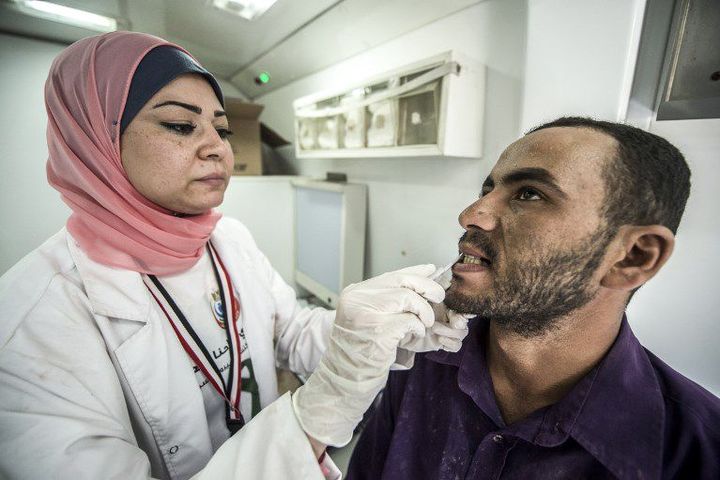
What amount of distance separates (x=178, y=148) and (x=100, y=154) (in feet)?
0.66

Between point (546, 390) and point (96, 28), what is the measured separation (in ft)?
8.96

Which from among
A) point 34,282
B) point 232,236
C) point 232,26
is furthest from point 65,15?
point 34,282

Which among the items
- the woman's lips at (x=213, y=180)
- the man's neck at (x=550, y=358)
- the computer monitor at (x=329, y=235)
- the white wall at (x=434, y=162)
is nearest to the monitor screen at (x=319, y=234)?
the computer monitor at (x=329, y=235)

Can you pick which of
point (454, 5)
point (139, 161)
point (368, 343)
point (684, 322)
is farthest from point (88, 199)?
point (684, 322)

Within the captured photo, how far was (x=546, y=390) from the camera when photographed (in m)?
0.77

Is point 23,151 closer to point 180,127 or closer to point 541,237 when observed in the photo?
point 180,127

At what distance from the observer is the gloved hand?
793 millimetres

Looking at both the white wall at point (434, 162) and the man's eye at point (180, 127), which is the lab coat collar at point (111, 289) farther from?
the white wall at point (434, 162)

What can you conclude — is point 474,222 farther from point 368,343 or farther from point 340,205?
point 340,205

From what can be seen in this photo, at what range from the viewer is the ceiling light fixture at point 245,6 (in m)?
1.55

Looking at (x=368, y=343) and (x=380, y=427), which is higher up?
(x=368, y=343)

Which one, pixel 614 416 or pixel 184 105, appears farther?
pixel 184 105

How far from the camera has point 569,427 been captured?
0.62 m

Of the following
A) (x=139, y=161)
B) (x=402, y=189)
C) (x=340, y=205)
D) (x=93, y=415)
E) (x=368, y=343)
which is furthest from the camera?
(x=340, y=205)
